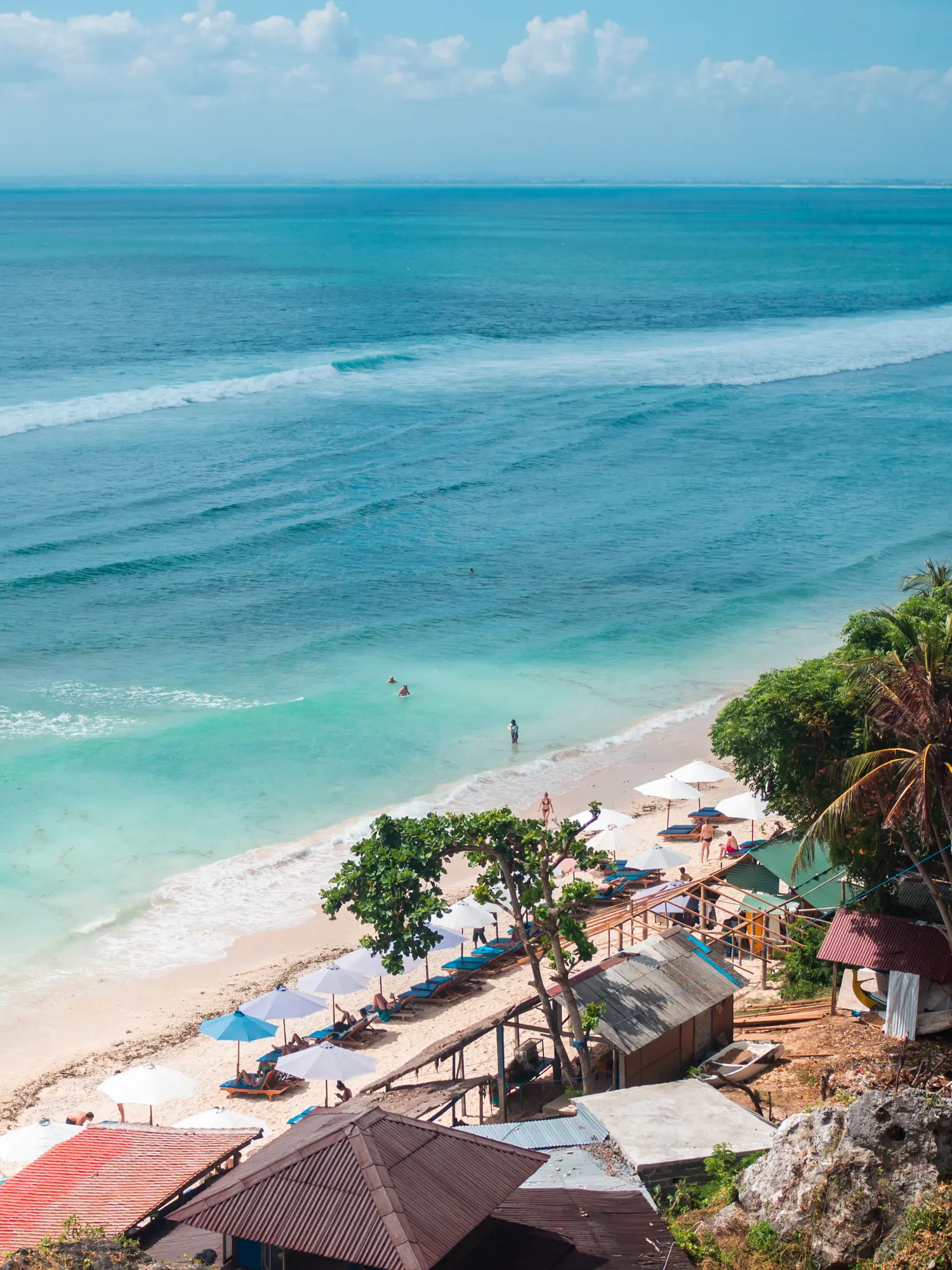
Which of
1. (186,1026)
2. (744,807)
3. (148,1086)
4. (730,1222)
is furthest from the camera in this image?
(744,807)

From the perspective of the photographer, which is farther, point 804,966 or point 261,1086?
point 261,1086

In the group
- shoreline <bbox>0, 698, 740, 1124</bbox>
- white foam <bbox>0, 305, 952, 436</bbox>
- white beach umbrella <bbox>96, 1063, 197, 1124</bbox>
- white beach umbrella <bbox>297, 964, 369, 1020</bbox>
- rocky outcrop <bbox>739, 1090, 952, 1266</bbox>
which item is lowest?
shoreline <bbox>0, 698, 740, 1124</bbox>

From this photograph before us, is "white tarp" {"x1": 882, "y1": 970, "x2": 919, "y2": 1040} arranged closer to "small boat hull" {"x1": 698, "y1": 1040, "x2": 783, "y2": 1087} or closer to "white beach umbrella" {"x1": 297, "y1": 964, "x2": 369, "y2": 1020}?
"small boat hull" {"x1": 698, "y1": 1040, "x2": 783, "y2": 1087}

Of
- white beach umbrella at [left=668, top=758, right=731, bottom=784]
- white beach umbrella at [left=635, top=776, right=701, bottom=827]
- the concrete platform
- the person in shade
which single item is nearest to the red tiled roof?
the concrete platform

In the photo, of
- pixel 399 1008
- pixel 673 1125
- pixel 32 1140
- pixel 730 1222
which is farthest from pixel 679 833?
pixel 730 1222

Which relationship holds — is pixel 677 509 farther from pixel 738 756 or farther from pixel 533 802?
pixel 738 756

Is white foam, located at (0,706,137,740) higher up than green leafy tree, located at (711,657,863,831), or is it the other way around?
green leafy tree, located at (711,657,863,831)

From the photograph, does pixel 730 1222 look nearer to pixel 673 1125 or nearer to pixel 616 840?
pixel 673 1125

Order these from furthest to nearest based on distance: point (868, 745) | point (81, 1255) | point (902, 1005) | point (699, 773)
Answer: point (699, 773) < point (868, 745) < point (902, 1005) < point (81, 1255)
